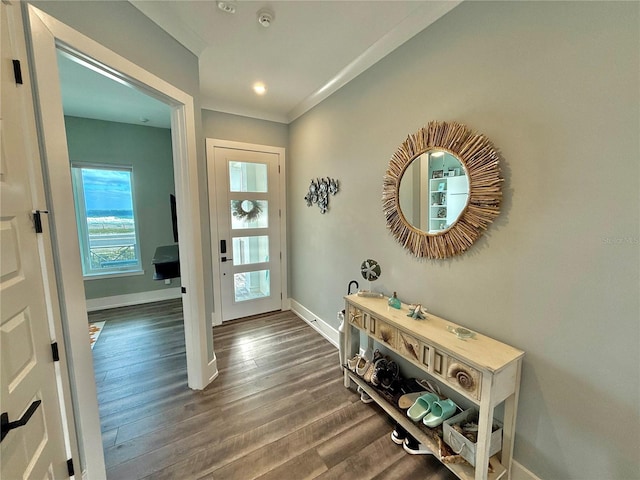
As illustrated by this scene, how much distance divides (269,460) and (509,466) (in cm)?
133

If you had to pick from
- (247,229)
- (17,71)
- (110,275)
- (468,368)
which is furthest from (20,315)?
(110,275)

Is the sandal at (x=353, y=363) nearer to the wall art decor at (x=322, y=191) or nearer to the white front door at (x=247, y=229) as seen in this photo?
the wall art decor at (x=322, y=191)

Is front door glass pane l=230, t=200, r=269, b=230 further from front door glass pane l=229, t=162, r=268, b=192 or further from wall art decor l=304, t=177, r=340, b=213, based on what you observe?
wall art decor l=304, t=177, r=340, b=213

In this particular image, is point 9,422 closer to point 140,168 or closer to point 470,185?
point 470,185

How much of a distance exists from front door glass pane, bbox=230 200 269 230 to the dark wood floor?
1463 millimetres

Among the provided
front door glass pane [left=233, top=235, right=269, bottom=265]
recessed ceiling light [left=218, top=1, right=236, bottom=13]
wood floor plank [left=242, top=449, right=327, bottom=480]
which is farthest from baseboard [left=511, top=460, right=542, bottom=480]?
recessed ceiling light [left=218, top=1, right=236, bottom=13]

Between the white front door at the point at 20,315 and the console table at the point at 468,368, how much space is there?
5.55 ft

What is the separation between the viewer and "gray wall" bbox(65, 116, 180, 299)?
143 inches

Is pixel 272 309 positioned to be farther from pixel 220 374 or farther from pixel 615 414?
pixel 615 414

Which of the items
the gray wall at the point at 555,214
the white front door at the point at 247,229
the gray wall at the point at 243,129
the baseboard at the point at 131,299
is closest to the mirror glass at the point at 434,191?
the gray wall at the point at 555,214

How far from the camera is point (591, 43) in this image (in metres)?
1.04

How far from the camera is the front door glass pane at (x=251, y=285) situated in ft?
11.2

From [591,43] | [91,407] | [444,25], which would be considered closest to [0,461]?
[91,407]

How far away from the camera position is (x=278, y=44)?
195cm
